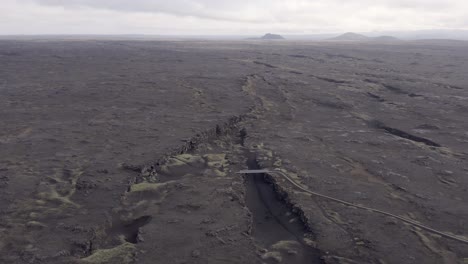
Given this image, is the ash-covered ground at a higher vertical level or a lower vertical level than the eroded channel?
higher

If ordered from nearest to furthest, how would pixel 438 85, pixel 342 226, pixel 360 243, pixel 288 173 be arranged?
1. pixel 360 243
2. pixel 342 226
3. pixel 288 173
4. pixel 438 85

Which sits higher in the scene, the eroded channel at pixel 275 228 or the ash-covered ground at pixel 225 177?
the ash-covered ground at pixel 225 177

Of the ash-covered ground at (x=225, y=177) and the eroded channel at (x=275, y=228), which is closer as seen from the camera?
the eroded channel at (x=275, y=228)

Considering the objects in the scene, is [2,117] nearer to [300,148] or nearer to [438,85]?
[300,148]

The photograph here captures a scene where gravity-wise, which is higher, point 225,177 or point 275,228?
point 225,177

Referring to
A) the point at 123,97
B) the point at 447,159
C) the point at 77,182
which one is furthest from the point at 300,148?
the point at 123,97

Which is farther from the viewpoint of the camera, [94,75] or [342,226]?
[94,75]

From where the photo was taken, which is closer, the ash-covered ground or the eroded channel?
the eroded channel

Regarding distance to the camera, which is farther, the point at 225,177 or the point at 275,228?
the point at 225,177
